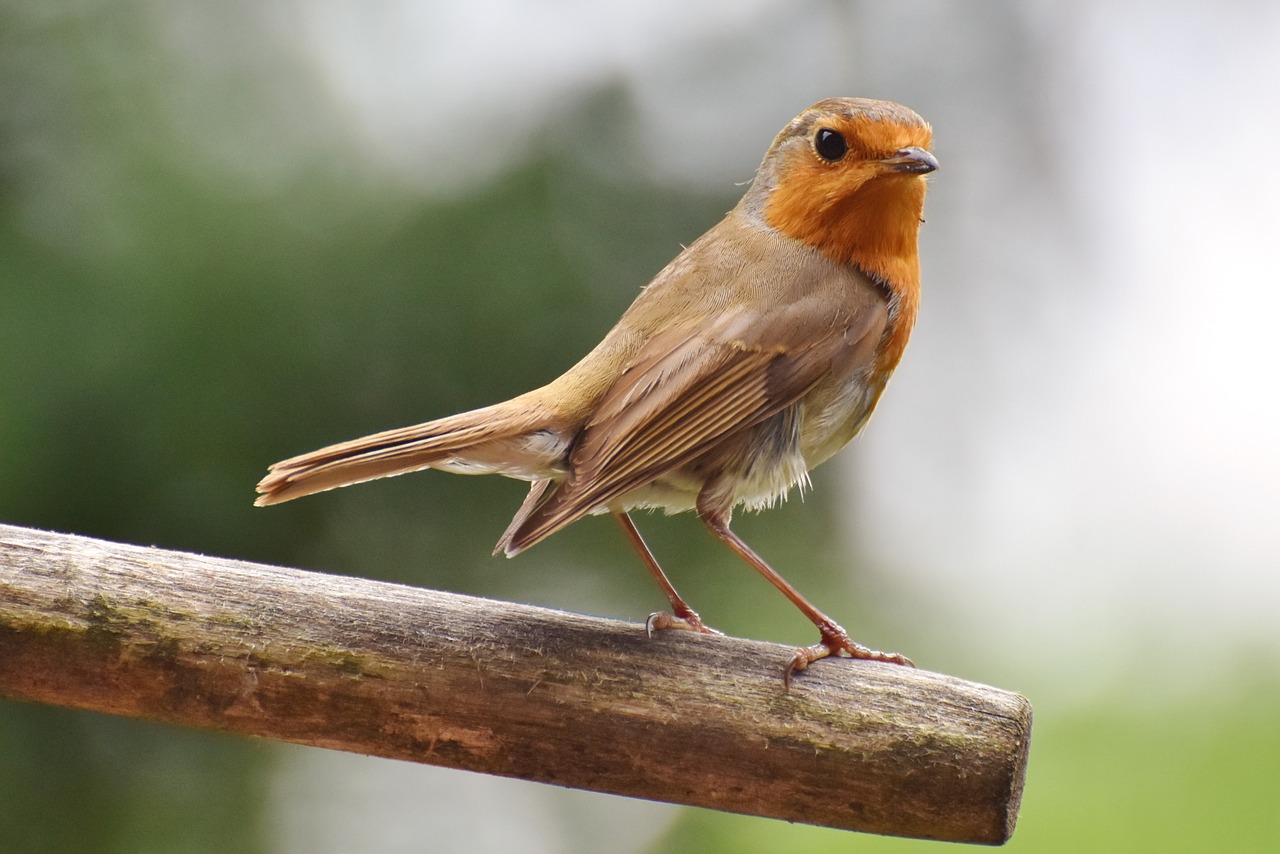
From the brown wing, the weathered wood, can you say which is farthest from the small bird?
the weathered wood

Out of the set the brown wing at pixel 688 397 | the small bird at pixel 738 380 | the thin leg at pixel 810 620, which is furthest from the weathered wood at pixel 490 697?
the brown wing at pixel 688 397

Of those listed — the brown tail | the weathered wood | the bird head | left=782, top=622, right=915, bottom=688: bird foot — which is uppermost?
the bird head

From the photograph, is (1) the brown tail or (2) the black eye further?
(2) the black eye

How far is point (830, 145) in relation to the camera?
3453 millimetres

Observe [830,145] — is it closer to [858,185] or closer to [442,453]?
[858,185]

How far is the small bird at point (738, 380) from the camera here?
9.49ft

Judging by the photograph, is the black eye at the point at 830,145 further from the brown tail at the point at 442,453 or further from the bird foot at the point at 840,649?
the bird foot at the point at 840,649

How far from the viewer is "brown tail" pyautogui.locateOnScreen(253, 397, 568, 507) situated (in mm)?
2773

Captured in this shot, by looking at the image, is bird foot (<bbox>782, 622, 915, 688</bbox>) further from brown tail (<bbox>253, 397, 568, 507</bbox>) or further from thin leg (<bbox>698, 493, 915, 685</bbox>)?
brown tail (<bbox>253, 397, 568, 507</bbox>)

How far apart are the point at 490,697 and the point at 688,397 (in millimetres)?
908

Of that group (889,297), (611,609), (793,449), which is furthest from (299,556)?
(889,297)

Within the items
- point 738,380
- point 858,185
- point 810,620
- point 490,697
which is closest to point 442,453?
point 490,697

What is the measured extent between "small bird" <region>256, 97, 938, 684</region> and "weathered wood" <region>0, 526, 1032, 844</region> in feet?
0.66

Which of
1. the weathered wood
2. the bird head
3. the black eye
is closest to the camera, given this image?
the weathered wood
